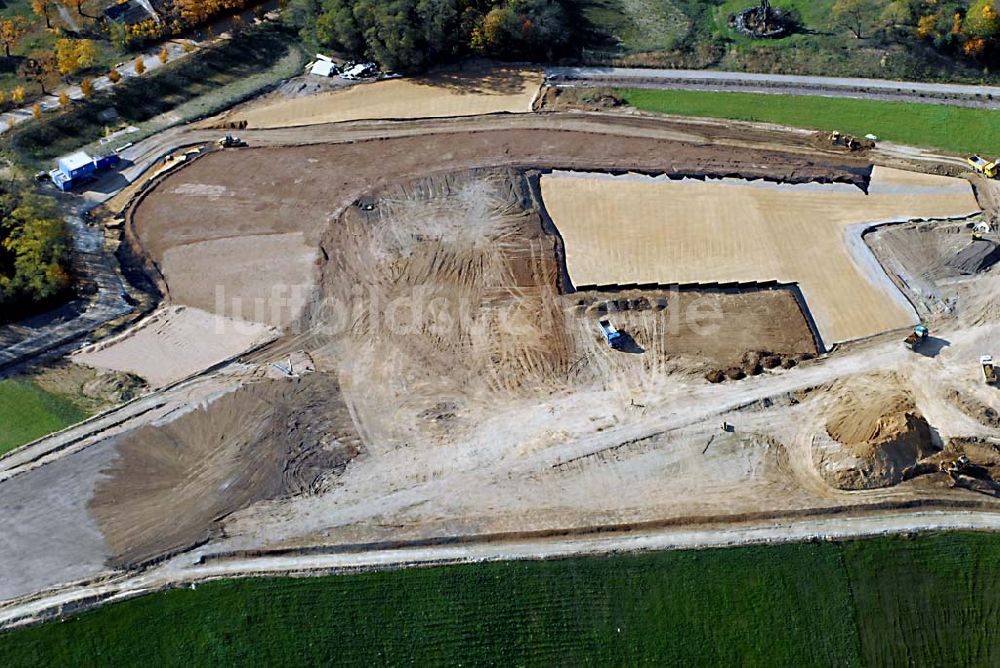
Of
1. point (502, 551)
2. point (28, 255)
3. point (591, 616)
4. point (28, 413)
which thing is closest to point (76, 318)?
point (28, 255)

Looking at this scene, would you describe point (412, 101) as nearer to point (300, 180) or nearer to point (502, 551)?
point (300, 180)

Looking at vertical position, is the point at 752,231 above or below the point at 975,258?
above

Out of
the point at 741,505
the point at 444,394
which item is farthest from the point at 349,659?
the point at 741,505

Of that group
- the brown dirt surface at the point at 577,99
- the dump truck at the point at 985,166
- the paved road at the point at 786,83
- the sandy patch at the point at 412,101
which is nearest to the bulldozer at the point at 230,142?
the sandy patch at the point at 412,101

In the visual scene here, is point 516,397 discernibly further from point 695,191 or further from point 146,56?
point 146,56

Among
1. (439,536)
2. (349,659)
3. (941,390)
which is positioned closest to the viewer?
(349,659)

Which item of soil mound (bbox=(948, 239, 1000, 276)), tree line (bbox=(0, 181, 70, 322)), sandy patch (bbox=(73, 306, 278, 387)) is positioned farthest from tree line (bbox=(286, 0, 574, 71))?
soil mound (bbox=(948, 239, 1000, 276))
